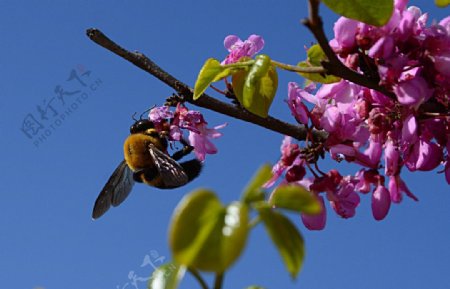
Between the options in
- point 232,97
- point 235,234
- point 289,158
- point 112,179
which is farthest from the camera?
point 112,179

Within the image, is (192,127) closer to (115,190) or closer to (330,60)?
(115,190)

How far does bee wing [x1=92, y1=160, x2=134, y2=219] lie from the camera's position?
89.4 inches

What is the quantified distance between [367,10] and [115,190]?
4.69ft

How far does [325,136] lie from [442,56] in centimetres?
30

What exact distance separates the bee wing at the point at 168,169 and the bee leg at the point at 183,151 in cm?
3

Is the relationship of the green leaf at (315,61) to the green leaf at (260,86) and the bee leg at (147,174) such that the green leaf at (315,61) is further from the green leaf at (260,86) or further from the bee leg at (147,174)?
the bee leg at (147,174)

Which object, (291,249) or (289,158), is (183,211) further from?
(289,158)

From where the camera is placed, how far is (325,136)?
1440mm

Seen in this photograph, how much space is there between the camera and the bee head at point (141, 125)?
232 cm

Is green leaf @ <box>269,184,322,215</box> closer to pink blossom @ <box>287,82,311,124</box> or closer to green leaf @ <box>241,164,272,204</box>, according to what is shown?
green leaf @ <box>241,164,272,204</box>

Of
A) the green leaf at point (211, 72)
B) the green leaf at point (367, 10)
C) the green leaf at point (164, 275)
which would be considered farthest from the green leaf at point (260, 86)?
the green leaf at point (164, 275)

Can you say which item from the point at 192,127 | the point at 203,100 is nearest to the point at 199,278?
the point at 203,100

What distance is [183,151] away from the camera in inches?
85.1

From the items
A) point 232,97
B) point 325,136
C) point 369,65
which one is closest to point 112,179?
point 232,97
